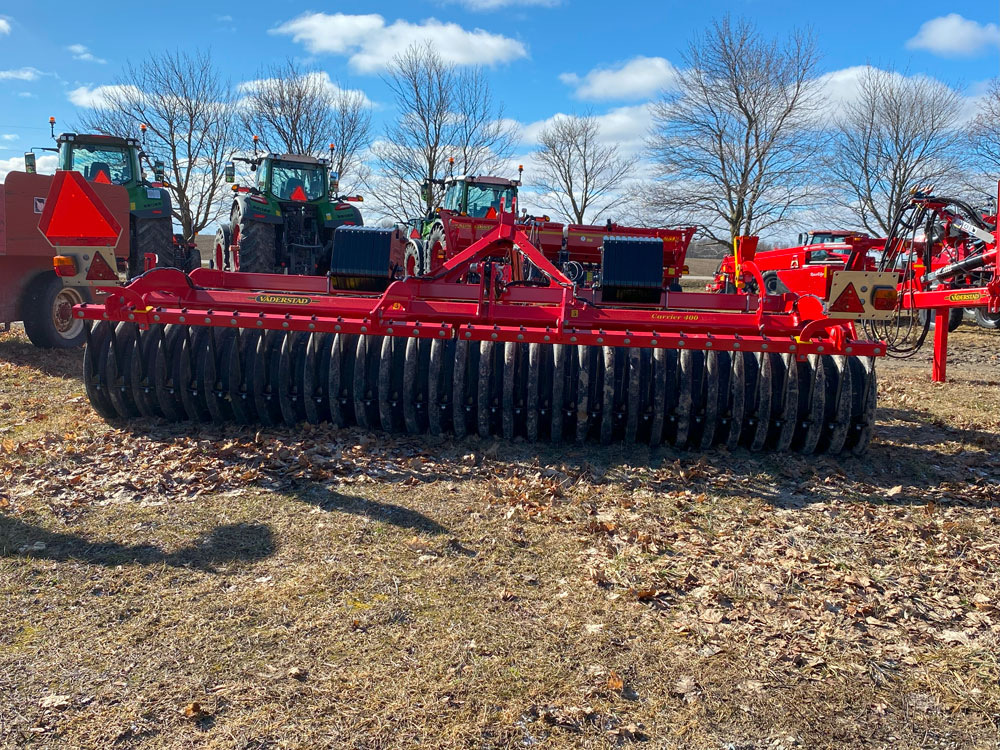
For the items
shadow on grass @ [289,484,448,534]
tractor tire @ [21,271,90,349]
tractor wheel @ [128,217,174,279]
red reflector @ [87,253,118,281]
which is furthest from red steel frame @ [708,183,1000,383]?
tractor wheel @ [128,217,174,279]

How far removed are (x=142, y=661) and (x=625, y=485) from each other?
301 cm

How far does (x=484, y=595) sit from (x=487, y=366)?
232cm

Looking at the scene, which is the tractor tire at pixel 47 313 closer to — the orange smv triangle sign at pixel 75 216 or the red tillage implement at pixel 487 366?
the orange smv triangle sign at pixel 75 216

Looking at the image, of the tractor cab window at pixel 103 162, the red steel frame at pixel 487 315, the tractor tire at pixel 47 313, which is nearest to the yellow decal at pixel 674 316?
the red steel frame at pixel 487 315

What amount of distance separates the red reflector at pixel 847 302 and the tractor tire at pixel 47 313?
917 cm

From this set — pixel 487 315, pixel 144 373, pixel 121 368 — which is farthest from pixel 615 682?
pixel 121 368

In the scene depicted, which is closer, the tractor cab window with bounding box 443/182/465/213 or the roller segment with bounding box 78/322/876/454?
the roller segment with bounding box 78/322/876/454

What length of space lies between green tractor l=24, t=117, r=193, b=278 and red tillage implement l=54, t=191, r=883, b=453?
649 cm

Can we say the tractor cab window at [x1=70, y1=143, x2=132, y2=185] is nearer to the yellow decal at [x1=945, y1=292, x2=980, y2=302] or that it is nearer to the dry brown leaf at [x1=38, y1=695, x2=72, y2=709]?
the dry brown leaf at [x1=38, y1=695, x2=72, y2=709]

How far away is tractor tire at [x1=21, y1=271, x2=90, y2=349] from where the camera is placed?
9312 mm

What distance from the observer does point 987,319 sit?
15344 millimetres

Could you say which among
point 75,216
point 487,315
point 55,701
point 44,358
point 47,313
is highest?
point 75,216

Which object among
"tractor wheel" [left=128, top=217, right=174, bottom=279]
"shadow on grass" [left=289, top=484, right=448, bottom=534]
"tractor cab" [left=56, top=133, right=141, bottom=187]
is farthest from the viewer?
"tractor cab" [left=56, top=133, right=141, bottom=187]

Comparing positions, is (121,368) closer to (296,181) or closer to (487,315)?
(487,315)
